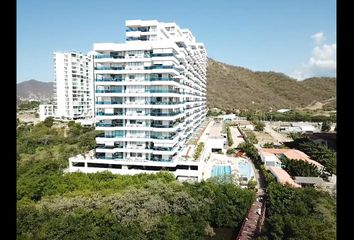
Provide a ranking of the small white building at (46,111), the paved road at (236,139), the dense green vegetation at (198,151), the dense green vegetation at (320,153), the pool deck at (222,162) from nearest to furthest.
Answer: the dense green vegetation at (198,151), the dense green vegetation at (320,153), the pool deck at (222,162), the paved road at (236,139), the small white building at (46,111)

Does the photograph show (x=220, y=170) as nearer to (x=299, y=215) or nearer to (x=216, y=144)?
(x=216, y=144)

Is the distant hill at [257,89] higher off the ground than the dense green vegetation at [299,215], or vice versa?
the distant hill at [257,89]

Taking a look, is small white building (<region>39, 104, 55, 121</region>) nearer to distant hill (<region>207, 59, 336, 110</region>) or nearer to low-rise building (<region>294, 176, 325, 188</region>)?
distant hill (<region>207, 59, 336, 110</region>)

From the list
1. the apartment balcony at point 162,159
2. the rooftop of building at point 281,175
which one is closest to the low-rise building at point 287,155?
the rooftop of building at point 281,175

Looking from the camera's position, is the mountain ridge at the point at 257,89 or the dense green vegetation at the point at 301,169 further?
the mountain ridge at the point at 257,89

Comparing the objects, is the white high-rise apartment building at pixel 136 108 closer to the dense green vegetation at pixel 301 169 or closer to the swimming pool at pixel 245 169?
the swimming pool at pixel 245 169
